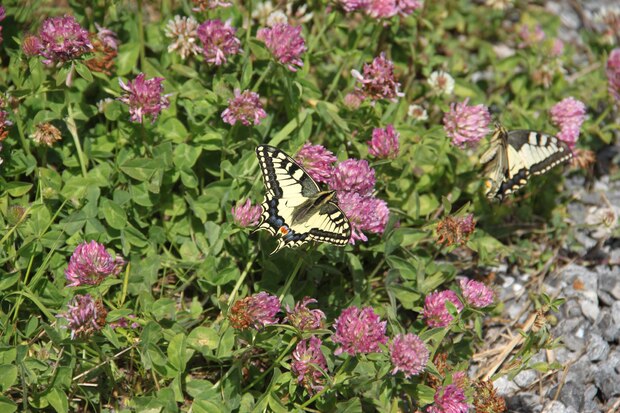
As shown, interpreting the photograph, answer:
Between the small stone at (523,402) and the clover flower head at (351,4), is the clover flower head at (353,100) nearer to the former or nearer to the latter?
the clover flower head at (351,4)

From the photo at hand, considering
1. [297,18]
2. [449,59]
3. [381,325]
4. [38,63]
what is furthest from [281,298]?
[449,59]

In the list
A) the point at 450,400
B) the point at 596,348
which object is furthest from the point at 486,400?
the point at 596,348

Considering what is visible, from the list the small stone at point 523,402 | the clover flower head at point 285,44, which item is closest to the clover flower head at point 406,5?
the clover flower head at point 285,44

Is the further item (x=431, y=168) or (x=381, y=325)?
(x=431, y=168)

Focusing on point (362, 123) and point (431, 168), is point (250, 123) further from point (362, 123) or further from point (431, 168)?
point (431, 168)

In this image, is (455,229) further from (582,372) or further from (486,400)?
(582,372)

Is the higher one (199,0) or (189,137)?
(199,0)

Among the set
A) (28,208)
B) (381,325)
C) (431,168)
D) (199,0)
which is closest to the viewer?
(381,325)
